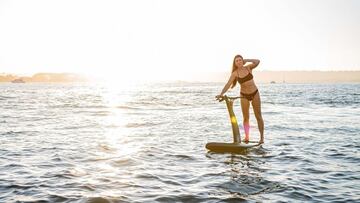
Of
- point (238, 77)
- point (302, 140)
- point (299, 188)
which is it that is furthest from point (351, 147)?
point (299, 188)

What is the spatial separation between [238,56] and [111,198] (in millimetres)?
6750

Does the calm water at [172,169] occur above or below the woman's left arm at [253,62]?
below

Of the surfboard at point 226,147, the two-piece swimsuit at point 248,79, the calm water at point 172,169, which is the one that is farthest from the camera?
the two-piece swimsuit at point 248,79

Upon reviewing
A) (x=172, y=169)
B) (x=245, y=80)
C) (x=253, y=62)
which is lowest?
(x=172, y=169)

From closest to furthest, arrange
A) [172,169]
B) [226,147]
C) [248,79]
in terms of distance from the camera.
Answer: [172,169] < [226,147] < [248,79]

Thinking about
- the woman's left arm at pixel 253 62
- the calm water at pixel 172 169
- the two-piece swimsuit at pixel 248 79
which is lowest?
the calm water at pixel 172 169

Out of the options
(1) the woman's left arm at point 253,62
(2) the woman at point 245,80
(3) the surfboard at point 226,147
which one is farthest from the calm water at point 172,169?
(1) the woman's left arm at point 253,62

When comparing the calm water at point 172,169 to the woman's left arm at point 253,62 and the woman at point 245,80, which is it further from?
the woman's left arm at point 253,62

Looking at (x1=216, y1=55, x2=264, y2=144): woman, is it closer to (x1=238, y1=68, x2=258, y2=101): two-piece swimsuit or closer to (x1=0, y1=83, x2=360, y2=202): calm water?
(x1=238, y1=68, x2=258, y2=101): two-piece swimsuit

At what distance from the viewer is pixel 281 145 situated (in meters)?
13.5

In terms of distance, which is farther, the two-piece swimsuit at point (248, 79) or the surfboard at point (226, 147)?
the two-piece swimsuit at point (248, 79)

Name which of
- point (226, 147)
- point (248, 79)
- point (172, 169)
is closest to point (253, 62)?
point (248, 79)

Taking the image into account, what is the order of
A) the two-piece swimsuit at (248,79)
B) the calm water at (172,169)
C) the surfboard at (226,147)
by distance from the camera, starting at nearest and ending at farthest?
the calm water at (172,169) → the surfboard at (226,147) → the two-piece swimsuit at (248,79)

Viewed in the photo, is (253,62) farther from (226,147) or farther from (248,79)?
(226,147)
